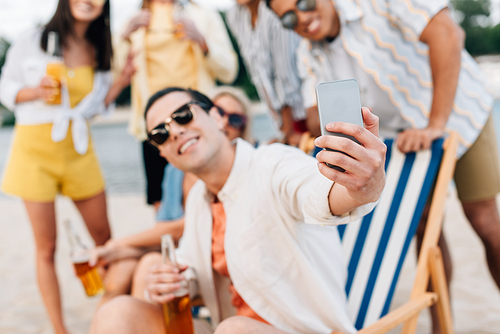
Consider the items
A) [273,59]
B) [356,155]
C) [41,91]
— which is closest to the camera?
[356,155]

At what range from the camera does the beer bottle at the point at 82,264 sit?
2.04 m

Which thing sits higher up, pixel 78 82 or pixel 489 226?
pixel 78 82

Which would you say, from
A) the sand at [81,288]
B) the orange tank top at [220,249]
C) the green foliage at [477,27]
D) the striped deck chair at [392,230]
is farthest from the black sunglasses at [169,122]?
the green foliage at [477,27]

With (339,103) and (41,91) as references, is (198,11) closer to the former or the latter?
(41,91)

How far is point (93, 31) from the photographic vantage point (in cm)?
275

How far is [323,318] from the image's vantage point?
144cm

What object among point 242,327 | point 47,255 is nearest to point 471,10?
point 47,255

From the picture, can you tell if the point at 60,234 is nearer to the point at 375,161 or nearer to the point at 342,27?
the point at 342,27

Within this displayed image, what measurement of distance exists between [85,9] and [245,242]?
193 centimetres

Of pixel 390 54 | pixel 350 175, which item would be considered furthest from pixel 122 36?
pixel 350 175

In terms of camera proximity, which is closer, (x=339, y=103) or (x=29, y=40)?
(x=339, y=103)

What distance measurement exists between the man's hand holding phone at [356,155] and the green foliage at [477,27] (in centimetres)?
6345

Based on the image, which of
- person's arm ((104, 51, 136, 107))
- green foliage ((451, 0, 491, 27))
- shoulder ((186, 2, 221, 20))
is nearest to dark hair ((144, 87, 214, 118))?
person's arm ((104, 51, 136, 107))

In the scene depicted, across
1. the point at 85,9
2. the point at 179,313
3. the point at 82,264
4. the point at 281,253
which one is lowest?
the point at 82,264
